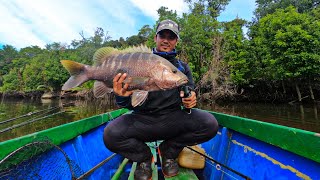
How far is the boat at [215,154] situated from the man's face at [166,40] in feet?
4.32

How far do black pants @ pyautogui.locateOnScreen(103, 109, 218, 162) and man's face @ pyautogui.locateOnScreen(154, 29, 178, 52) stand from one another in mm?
798

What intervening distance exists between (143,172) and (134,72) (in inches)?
44.7

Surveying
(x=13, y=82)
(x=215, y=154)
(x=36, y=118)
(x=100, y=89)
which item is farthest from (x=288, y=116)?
(x=13, y=82)

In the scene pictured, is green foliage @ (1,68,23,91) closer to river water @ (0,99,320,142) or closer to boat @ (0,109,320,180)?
river water @ (0,99,320,142)

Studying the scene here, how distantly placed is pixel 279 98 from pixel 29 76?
49.8m

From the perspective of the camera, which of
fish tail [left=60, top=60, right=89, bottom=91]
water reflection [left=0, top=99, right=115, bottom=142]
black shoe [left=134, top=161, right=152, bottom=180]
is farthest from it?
water reflection [left=0, top=99, right=115, bottom=142]

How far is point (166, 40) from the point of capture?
9.61 feet

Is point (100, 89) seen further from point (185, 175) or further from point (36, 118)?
point (36, 118)

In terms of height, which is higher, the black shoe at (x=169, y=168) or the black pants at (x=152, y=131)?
the black pants at (x=152, y=131)

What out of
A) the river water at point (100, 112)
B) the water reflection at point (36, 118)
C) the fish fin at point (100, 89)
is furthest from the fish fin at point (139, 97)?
the river water at point (100, 112)

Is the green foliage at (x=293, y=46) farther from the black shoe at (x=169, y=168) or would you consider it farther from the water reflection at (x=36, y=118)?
the black shoe at (x=169, y=168)

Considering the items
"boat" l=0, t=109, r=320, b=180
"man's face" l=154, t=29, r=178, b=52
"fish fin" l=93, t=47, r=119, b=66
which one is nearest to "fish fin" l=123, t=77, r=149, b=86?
"fish fin" l=93, t=47, r=119, b=66

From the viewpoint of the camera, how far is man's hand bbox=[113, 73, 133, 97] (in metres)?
2.36

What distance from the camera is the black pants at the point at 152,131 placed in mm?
2633
